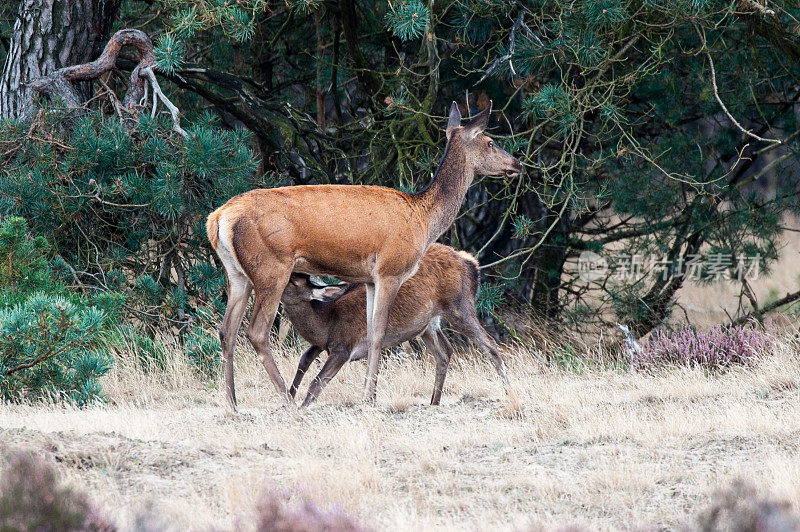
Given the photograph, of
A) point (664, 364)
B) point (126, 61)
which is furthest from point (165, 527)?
point (126, 61)

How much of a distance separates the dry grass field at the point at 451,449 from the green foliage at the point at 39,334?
0.37 m

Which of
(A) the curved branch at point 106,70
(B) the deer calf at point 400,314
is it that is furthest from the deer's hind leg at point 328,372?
(A) the curved branch at point 106,70

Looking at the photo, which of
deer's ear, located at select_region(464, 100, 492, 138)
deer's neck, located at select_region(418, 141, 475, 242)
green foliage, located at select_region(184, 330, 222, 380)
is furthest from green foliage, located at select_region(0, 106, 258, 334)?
deer's ear, located at select_region(464, 100, 492, 138)

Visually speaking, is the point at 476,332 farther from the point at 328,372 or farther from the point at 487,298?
the point at 487,298

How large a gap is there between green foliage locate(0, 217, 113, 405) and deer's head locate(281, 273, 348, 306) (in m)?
1.55

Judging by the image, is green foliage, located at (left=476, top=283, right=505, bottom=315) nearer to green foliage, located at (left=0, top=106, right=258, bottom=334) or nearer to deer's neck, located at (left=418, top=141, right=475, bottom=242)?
deer's neck, located at (left=418, top=141, right=475, bottom=242)

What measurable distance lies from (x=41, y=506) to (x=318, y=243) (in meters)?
3.97

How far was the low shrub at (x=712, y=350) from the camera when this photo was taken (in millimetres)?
9703

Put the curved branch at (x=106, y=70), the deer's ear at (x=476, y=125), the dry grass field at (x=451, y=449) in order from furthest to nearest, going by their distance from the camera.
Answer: the curved branch at (x=106, y=70) → the deer's ear at (x=476, y=125) → the dry grass field at (x=451, y=449)

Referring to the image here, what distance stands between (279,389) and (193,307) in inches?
119

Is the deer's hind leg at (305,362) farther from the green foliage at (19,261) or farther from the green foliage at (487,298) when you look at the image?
the green foliage at (19,261)

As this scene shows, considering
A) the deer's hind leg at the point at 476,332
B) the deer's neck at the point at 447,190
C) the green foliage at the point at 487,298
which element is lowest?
the deer's hind leg at the point at 476,332

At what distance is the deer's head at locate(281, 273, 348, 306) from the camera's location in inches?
343

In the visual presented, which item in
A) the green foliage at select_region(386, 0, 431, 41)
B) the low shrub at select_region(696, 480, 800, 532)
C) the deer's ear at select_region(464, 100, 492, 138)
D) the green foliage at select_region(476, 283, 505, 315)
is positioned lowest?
the low shrub at select_region(696, 480, 800, 532)
